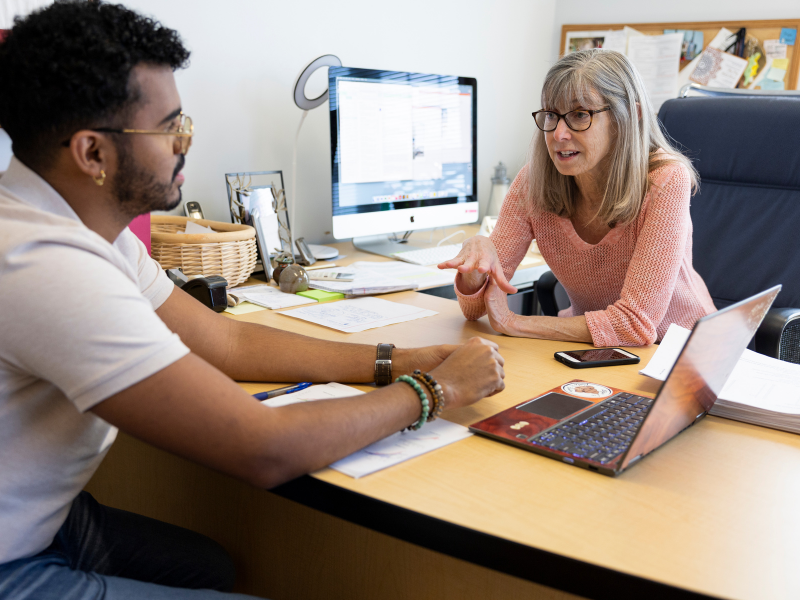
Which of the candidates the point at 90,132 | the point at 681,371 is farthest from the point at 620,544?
the point at 90,132

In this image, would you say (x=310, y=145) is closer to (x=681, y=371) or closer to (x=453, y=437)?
(x=453, y=437)

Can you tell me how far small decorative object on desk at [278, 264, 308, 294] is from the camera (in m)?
1.65

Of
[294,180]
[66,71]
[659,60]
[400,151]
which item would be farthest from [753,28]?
[66,71]

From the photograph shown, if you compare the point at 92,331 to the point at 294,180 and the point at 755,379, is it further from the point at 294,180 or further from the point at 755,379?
the point at 294,180

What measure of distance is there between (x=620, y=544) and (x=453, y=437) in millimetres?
280

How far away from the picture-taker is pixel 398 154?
2102 mm

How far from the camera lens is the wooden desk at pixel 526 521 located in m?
0.64

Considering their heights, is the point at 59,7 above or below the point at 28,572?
above

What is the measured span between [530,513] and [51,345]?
1.72 ft

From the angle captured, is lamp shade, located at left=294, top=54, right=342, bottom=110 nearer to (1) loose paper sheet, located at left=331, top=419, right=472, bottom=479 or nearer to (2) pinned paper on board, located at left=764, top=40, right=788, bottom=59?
(1) loose paper sheet, located at left=331, top=419, right=472, bottom=479

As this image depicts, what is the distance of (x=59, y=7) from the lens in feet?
2.57

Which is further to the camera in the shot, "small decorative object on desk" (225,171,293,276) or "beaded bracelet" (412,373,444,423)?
"small decorative object on desk" (225,171,293,276)

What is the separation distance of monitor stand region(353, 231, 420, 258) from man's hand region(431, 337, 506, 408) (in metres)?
1.15

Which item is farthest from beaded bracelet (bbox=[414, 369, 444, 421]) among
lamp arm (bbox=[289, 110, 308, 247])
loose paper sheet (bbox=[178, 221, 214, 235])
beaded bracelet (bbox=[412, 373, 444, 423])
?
lamp arm (bbox=[289, 110, 308, 247])
